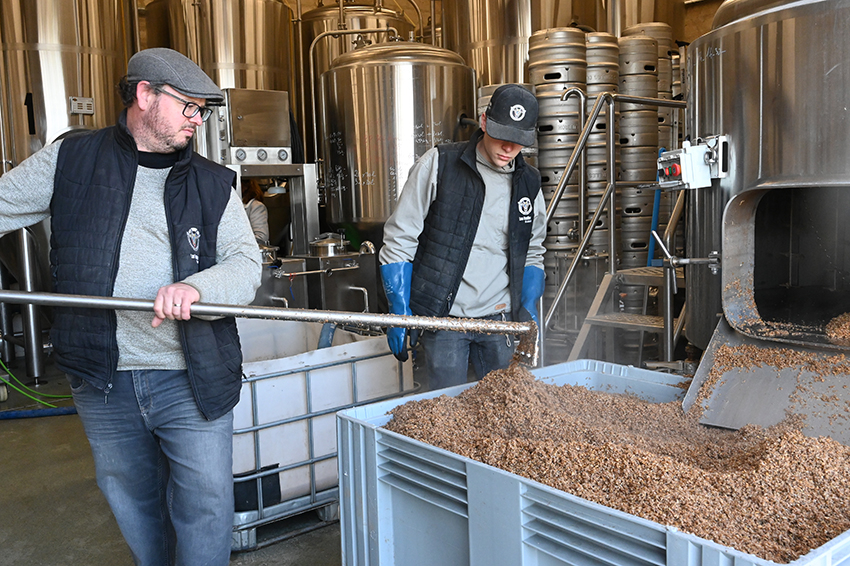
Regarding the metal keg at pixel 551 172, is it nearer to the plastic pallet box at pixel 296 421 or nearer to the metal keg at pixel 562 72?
the metal keg at pixel 562 72

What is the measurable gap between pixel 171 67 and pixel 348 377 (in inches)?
53.0

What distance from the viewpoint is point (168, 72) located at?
1694 mm

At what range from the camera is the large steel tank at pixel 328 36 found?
268 inches

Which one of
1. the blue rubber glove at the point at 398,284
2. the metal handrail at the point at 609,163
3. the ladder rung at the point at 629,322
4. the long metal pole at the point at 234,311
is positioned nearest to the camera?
the long metal pole at the point at 234,311

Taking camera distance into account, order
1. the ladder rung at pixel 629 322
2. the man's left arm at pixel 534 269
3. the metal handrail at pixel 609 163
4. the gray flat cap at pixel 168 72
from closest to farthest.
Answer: the gray flat cap at pixel 168 72 < the man's left arm at pixel 534 269 < the ladder rung at pixel 629 322 < the metal handrail at pixel 609 163

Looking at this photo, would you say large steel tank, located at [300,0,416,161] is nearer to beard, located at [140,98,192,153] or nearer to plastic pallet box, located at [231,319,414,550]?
plastic pallet box, located at [231,319,414,550]

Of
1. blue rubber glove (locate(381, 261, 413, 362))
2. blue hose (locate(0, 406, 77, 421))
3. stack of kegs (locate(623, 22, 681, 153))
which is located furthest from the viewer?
stack of kegs (locate(623, 22, 681, 153))

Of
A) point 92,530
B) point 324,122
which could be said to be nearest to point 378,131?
point 324,122

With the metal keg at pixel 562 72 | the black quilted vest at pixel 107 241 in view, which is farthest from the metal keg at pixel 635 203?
the black quilted vest at pixel 107 241

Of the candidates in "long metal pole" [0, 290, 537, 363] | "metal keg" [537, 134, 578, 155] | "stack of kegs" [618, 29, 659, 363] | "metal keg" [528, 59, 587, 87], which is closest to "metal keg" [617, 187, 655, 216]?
"stack of kegs" [618, 29, 659, 363]

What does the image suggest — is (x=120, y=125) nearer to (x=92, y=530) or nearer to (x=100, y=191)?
→ (x=100, y=191)

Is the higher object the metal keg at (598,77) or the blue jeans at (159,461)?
the metal keg at (598,77)

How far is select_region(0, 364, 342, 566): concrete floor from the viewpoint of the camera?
8.89 ft

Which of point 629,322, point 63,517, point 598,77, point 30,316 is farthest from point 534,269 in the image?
point 30,316
